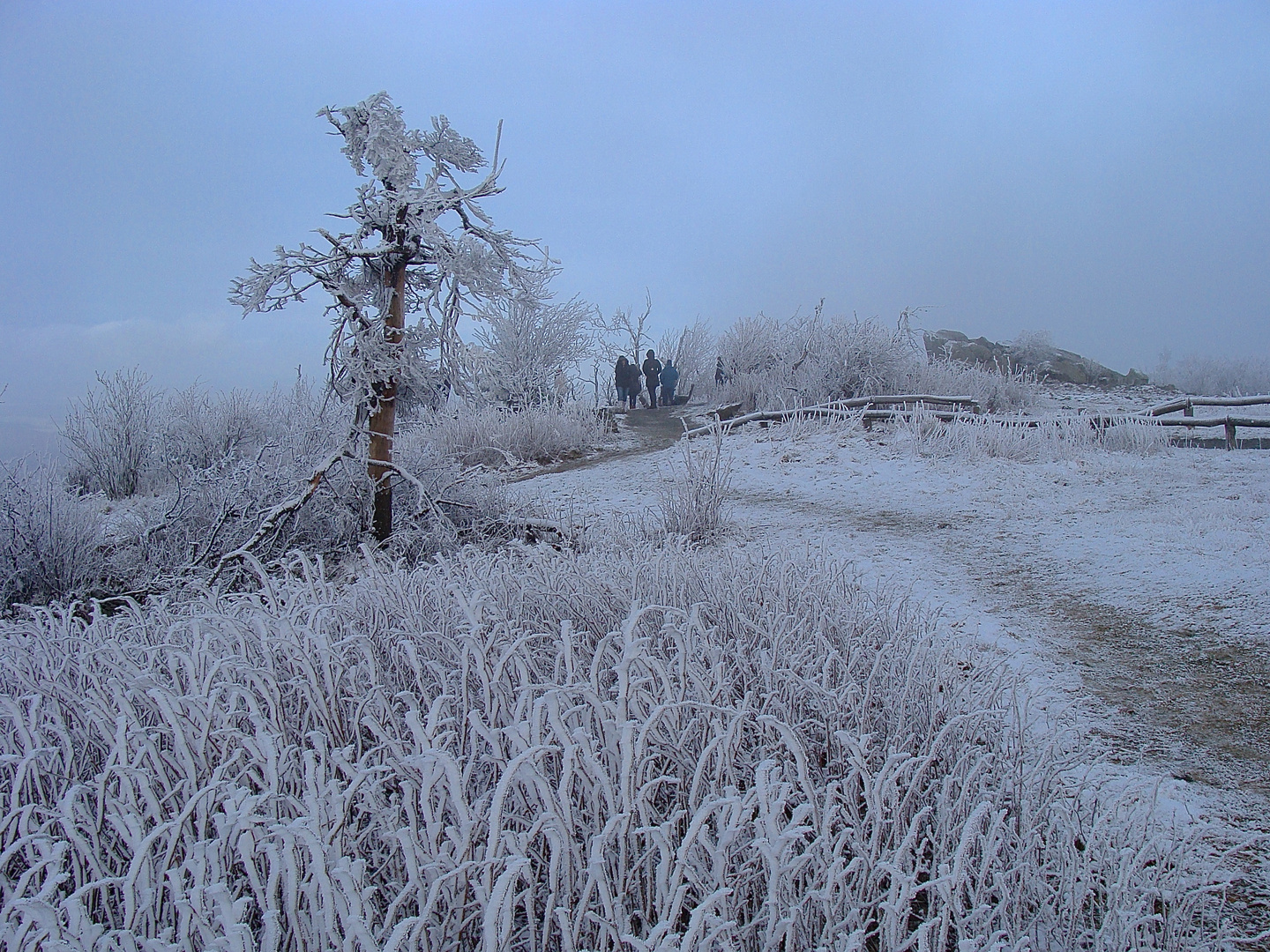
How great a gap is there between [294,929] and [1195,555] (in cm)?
497

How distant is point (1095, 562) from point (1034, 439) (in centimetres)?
437

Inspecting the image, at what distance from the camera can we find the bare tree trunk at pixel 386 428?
15.8ft

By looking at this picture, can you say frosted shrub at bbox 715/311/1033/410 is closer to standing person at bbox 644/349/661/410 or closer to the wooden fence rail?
the wooden fence rail

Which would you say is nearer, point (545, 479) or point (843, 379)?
point (545, 479)

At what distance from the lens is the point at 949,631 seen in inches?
126

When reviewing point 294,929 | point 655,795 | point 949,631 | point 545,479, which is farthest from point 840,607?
point 545,479

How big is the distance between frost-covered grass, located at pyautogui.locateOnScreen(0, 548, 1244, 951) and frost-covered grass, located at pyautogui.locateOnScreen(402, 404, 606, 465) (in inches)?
326

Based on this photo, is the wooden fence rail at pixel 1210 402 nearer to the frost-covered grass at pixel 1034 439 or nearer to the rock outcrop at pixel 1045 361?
the frost-covered grass at pixel 1034 439

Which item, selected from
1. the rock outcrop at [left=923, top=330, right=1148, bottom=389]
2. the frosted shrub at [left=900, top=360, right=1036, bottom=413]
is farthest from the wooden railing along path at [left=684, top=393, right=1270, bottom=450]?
the rock outcrop at [left=923, top=330, right=1148, bottom=389]

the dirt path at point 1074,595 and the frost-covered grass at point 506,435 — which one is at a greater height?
the frost-covered grass at point 506,435

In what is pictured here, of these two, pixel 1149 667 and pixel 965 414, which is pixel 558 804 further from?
pixel 965 414

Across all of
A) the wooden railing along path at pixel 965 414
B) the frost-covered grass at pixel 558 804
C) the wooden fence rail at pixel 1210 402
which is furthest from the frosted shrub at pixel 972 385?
the frost-covered grass at pixel 558 804

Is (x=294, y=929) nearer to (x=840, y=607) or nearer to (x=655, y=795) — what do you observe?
(x=655, y=795)

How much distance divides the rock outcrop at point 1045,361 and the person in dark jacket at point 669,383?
912cm
